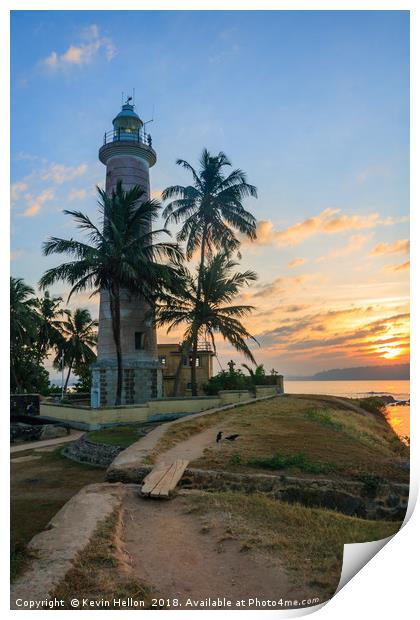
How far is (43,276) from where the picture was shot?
22781 millimetres

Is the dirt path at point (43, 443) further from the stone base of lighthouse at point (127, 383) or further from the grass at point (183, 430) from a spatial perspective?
the grass at point (183, 430)

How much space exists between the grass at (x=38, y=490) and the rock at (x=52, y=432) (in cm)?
304

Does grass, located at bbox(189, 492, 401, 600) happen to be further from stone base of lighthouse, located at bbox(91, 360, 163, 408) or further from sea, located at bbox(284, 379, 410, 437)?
stone base of lighthouse, located at bbox(91, 360, 163, 408)

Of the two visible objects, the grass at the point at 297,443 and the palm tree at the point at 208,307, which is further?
the palm tree at the point at 208,307

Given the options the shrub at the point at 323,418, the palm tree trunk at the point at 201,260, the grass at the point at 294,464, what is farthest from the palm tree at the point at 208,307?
the grass at the point at 294,464

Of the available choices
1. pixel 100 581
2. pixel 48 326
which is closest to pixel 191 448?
pixel 100 581

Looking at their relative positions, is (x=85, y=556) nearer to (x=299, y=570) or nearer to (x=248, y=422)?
(x=299, y=570)

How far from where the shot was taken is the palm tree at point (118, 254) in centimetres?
2272

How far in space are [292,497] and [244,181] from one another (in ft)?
72.5

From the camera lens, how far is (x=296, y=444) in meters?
12.0

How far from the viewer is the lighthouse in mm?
24625
